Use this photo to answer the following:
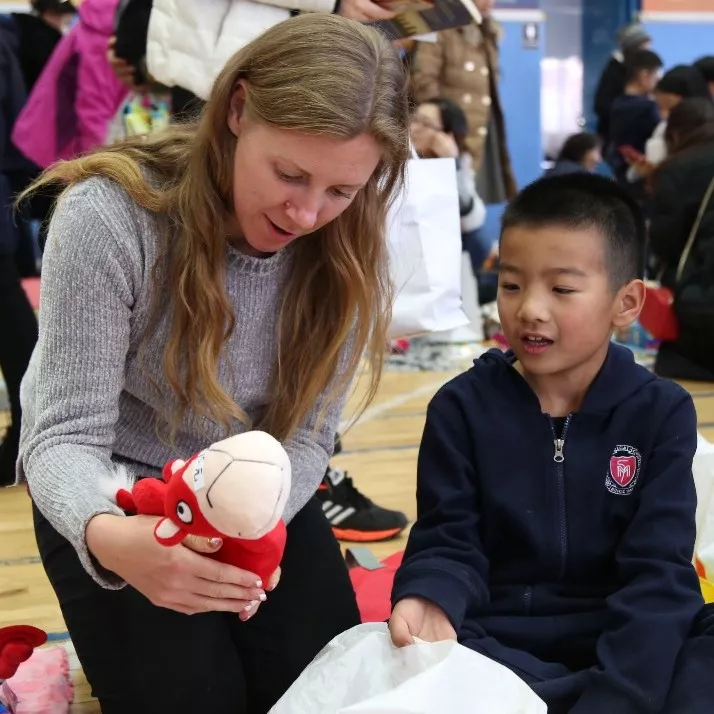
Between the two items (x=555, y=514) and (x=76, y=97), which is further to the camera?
(x=76, y=97)

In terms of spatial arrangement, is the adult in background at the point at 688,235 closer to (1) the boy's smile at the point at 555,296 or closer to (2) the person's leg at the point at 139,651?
(1) the boy's smile at the point at 555,296

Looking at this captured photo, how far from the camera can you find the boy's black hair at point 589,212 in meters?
1.19

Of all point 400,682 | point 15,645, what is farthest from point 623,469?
point 15,645

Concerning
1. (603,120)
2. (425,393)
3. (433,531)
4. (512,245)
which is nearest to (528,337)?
(512,245)

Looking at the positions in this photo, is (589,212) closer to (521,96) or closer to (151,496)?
(151,496)

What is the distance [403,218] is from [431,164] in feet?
0.34

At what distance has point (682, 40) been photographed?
717 cm

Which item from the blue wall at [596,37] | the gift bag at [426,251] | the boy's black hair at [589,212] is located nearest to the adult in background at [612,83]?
the blue wall at [596,37]

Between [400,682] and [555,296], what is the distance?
0.46 meters

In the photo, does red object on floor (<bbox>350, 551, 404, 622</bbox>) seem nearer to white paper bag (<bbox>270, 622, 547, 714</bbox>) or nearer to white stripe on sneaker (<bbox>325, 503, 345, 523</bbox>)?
white stripe on sneaker (<bbox>325, 503, 345, 523</bbox>)

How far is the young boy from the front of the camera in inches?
44.6

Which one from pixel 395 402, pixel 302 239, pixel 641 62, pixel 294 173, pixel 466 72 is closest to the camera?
pixel 294 173

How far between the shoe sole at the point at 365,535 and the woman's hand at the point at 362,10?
94 centimetres

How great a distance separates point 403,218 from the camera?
1.55 meters
